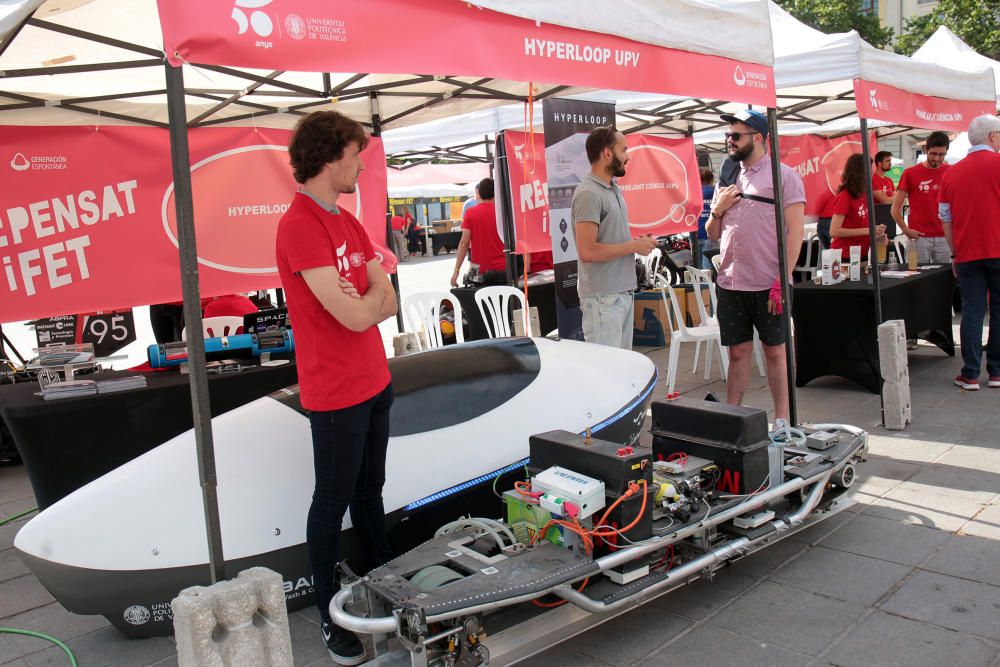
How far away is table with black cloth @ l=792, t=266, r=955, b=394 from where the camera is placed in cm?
575

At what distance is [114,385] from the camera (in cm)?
388

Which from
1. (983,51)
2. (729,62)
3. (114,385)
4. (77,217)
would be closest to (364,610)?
(114,385)

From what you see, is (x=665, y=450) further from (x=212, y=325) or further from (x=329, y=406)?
(x=212, y=325)

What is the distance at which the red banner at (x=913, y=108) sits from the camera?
489cm

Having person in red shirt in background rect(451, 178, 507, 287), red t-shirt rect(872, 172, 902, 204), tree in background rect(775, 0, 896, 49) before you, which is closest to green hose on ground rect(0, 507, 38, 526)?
person in red shirt in background rect(451, 178, 507, 287)

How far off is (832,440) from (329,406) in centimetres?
233

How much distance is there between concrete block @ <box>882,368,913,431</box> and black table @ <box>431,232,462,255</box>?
2486 centimetres

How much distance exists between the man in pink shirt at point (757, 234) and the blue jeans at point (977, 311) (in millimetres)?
1994

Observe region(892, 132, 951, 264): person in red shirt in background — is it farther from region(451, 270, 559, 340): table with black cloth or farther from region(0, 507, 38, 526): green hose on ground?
region(0, 507, 38, 526): green hose on ground

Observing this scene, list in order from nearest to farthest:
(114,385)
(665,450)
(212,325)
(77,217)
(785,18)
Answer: (665,450) → (114,385) → (77,217) → (212,325) → (785,18)

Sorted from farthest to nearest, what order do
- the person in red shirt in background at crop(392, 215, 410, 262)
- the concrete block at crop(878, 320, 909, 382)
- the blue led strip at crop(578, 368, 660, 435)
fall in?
the person in red shirt in background at crop(392, 215, 410, 262) < the concrete block at crop(878, 320, 909, 382) < the blue led strip at crop(578, 368, 660, 435)

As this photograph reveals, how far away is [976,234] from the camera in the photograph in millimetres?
5477

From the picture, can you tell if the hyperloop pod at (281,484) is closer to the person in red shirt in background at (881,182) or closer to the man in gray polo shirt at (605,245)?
the man in gray polo shirt at (605,245)

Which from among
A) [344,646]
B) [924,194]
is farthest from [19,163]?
[924,194]
